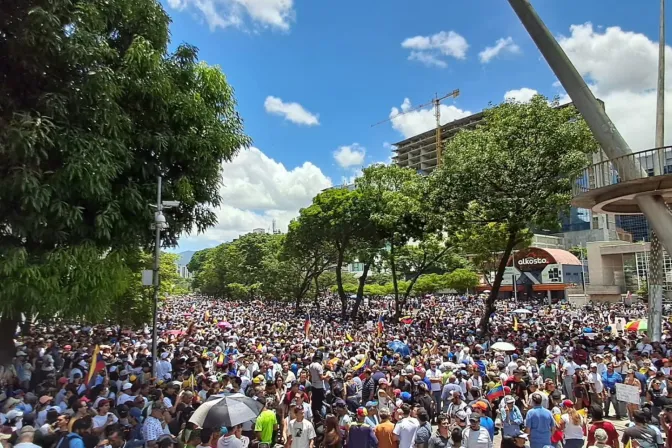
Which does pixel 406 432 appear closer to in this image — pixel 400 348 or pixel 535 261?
pixel 400 348

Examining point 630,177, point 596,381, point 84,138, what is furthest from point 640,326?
point 84,138

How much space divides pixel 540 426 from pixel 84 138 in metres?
10.6

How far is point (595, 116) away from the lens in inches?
563

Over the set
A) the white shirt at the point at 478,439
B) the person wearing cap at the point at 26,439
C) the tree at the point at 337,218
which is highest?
the tree at the point at 337,218

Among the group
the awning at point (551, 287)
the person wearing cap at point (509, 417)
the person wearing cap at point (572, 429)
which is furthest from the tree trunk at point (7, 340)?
the awning at point (551, 287)

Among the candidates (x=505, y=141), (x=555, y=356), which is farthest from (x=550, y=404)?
(x=505, y=141)

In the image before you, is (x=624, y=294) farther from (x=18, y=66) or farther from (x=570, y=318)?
(x=18, y=66)

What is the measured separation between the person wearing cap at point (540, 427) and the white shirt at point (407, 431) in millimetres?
1861

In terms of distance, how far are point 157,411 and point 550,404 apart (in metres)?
6.95

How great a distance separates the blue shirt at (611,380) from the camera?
1170 cm

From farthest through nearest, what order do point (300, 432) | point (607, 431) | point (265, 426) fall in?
1. point (265, 426)
2. point (300, 432)
3. point (607, 431)

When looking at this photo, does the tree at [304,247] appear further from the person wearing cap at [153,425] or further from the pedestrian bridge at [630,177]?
the person wearing cap at [153,425]

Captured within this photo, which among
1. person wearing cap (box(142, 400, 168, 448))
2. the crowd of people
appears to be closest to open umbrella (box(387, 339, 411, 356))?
the crowd of people

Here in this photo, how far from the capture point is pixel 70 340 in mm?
19578
